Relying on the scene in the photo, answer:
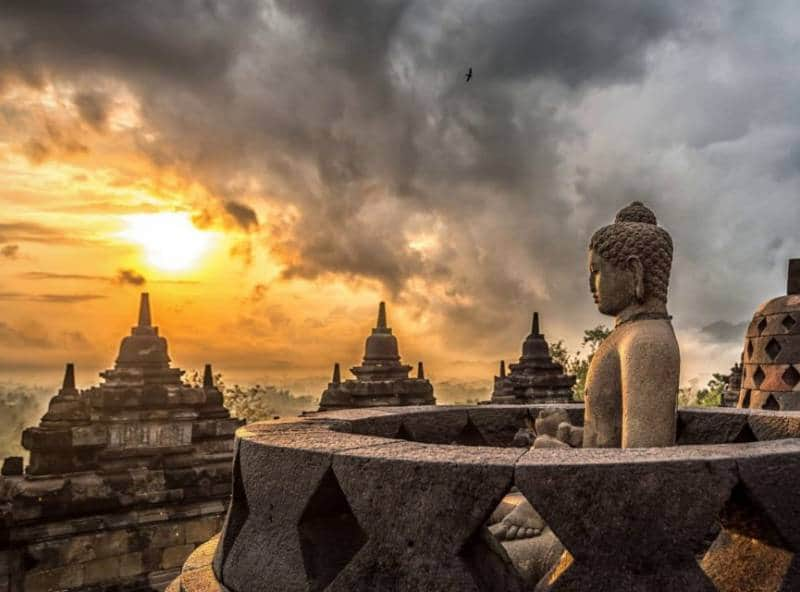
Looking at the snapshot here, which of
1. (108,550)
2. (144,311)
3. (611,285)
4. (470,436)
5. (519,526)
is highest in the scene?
(144,311)

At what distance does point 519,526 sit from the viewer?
2.69m

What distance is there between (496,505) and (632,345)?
4.31 feet

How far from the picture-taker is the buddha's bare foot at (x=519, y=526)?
104 inches

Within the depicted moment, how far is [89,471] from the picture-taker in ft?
23.7

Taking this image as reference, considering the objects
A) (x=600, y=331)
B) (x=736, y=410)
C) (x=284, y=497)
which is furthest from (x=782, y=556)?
(x=600, y=331)

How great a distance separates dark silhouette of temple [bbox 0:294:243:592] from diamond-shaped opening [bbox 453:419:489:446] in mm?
4142

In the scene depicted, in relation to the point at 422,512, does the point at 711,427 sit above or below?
above

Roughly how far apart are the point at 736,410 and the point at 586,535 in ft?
8.37

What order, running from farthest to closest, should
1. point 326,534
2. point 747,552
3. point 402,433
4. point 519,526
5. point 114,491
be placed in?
point 114,491
point 402,433
point 519,526
point 326,534
point 747,552

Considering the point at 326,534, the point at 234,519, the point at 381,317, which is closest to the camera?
the point at 326,534

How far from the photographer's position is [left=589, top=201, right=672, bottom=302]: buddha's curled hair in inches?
124

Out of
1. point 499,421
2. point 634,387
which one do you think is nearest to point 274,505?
point 634,387

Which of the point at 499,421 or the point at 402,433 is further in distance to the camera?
the point at 499,421

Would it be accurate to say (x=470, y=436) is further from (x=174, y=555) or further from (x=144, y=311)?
(x=144, y=311)
